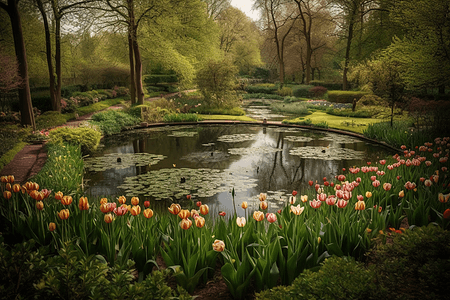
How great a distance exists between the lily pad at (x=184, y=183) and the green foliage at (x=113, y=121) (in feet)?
21.4

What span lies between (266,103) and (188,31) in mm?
10145

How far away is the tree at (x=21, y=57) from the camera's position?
11.5 m

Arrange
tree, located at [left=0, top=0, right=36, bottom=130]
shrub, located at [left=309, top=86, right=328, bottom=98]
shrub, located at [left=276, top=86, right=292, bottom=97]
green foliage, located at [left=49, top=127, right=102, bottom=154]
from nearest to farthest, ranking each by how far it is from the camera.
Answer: green foliage, located at [left=49, top=127, right=102, bottom=154], tree, located at [left=0, top=0, right=36, bottom=130], shrub, located at [left=309, top=86, right=328, bottom=98], shrub, located at [left=276, top=86, right=292, bottom=97]

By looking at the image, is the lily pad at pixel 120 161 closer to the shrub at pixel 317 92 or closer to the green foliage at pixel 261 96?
the shrub at pixel 317 92

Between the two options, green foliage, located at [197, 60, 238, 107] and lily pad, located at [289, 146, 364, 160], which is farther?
green foliage, located at [197, 60, 238, 107]

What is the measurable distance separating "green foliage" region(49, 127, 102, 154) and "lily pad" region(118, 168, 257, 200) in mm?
3121

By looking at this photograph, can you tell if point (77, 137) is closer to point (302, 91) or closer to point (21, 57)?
point (21, 57)

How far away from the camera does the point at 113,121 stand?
14156 mm

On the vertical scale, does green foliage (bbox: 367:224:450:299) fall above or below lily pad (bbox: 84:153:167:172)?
above

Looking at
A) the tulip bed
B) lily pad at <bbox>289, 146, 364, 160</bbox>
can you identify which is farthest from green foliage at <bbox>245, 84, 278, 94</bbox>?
the tulip bed

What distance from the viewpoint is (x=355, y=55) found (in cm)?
2772

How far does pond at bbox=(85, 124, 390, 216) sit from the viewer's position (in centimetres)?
650

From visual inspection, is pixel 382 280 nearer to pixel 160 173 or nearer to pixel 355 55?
pixel 160 173

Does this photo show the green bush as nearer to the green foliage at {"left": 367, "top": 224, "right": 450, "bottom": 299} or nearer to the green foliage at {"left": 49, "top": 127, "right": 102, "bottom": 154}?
the green foliage at {"left": 49, "top": 127, "right": 102, "bottom": 154}
